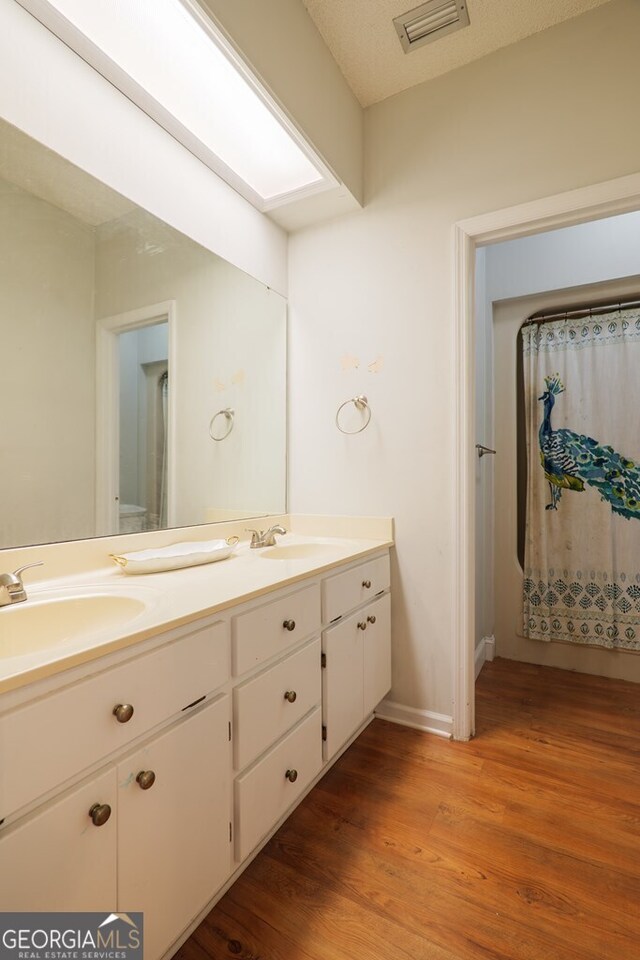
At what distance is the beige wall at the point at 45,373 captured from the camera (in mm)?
1154

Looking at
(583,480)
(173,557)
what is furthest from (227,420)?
(583,480)

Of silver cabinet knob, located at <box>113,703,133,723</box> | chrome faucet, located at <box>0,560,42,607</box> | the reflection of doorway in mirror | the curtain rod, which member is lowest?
silver cabinet knob, located at <box>113,703,133,723</box>

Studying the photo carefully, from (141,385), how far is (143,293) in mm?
319

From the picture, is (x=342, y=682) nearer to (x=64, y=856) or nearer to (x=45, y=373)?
(x=64, y=856)

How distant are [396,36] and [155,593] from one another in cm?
223

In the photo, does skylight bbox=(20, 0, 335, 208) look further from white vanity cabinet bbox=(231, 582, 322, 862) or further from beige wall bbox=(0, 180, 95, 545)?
white vanity cabinet bbox=(231, 582, 322, 862)

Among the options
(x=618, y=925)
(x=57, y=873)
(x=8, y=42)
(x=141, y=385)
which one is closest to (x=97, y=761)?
(x=57, y=873)

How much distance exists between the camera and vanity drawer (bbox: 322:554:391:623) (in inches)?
58.7

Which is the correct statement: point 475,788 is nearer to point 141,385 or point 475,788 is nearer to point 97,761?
point 97,761

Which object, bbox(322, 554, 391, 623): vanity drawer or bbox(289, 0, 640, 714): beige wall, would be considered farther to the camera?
bbox(289, 0, 640, 714): beige wall

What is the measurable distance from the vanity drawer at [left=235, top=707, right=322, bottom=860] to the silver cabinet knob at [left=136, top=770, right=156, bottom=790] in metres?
0.31

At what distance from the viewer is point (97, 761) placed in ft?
2.52

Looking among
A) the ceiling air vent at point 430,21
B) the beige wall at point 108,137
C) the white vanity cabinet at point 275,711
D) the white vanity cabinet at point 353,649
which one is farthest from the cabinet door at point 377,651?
the ceiling air vent at point 430,21

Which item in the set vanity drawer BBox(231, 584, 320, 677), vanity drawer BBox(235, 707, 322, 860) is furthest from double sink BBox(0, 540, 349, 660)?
vanity drawer BBox(235, 707, 322, 860)
